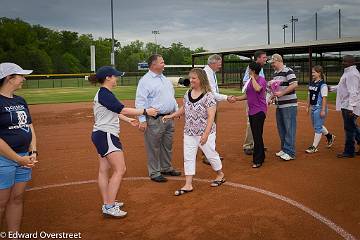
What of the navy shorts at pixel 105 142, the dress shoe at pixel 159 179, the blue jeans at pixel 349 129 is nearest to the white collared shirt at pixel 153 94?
the dress shoe at pixel 159 179

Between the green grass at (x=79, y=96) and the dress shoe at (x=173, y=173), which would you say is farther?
the green grass at (x=79, y=96)

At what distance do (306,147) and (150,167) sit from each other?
4.23m

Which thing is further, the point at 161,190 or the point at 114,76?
the point at 161,190

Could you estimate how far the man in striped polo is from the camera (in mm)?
7832

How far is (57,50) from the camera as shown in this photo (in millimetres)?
100188

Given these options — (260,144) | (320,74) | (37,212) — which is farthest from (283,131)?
(37,212)

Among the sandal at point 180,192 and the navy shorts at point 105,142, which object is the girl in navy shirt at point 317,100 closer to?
the sandal at point 180,192

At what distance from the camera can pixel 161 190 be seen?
635cm

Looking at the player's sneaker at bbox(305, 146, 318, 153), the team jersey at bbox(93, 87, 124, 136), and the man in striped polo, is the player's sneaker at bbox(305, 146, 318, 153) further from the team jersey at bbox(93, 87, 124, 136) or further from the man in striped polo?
the team jersey at bbox(93, 87, 124, 136)

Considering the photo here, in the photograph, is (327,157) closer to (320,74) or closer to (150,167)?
(320,74)

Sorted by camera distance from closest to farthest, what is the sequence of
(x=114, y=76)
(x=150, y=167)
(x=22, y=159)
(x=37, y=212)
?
(x=22, y=159), (x=114, y=76), (x=37, y=212), (x=150, y=167)

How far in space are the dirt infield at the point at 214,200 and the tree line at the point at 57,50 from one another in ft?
253

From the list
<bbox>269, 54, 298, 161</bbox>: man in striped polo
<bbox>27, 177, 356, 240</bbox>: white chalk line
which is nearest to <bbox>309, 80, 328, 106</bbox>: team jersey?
Result: <bbox>269, 54, 298, 161</bbox>: man in striped polo

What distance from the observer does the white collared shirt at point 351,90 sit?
772cm
